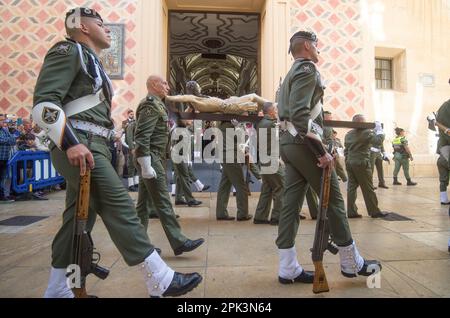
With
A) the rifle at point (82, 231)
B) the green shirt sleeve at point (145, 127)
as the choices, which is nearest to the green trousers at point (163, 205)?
the green shirt sleeve at point (145, 127)

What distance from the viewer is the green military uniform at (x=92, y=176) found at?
1.88m

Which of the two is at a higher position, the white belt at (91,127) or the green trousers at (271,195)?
the white belt at (91,127)

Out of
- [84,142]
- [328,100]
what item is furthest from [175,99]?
[328,100]

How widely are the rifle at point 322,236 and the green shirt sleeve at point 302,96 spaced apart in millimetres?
382

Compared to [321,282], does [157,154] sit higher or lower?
higher

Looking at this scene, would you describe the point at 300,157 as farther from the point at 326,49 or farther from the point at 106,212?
the point at 326,49

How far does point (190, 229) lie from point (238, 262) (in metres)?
1.53

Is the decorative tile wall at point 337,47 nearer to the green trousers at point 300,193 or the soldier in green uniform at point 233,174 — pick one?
the soldier in green uniform at point 233,174

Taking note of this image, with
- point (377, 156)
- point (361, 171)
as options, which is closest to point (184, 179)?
point (361, 171)

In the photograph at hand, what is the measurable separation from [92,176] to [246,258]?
1780 mm

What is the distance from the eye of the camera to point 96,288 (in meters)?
2.47

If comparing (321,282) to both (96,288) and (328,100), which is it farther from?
(328,100)

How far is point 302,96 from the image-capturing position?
2420 millimetres

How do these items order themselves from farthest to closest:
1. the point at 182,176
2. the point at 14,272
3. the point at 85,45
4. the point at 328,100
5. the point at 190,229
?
the point at 328,100 < the point at 182,176 < the point at 190,229 < the point at 14,272 < the point at 85,45
